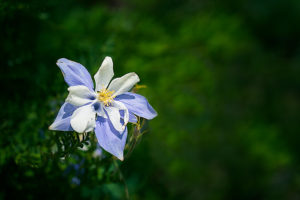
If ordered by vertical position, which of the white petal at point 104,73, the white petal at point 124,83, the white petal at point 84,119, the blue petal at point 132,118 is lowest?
the blue petal at point 132,118

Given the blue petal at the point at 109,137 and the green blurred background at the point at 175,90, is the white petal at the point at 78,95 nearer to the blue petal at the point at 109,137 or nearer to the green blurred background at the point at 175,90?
the blue petal at the point at 109,137

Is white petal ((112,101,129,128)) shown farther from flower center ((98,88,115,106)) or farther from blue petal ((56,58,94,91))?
blue petal ((56,58,94,91))

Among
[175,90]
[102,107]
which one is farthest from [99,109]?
[175,90]

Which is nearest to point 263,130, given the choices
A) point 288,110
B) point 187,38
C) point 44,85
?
point 288,110

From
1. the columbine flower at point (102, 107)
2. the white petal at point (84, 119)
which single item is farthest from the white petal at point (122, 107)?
the white petal at point (84, 119)

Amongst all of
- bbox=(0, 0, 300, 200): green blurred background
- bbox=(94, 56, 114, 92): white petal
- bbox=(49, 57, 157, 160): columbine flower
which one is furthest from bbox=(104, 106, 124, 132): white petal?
bbox=(0, 0, 300, 200): green blurred background

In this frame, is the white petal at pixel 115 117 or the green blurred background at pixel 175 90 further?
the green blurred background at pixel 175 90
